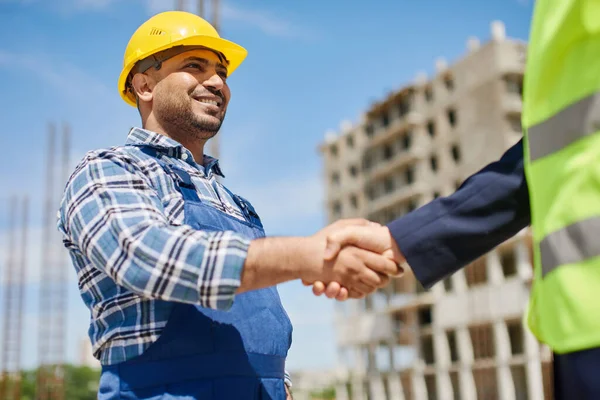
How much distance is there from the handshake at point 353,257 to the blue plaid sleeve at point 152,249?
10.9 inches

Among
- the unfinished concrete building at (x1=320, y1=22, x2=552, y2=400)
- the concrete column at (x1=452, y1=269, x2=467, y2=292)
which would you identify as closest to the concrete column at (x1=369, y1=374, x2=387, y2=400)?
the unfinished concrete building at (x1=320, y1=22, x2=552, y2=400)

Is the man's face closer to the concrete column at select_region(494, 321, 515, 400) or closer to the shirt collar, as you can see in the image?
the shirt collar

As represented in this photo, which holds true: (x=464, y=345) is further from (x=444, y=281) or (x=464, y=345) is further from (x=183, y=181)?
(x=183, y=181)

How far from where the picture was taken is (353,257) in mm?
2342

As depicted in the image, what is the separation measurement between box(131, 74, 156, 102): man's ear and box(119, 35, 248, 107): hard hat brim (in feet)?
0.26

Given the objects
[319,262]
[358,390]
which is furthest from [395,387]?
[319,262]

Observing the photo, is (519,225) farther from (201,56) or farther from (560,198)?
(201,56)

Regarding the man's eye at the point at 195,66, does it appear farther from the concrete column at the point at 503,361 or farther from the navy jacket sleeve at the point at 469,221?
the concrete column at the point at 503,361

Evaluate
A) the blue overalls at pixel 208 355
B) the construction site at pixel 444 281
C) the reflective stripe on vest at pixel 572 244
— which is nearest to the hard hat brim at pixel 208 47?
the blue overalls at pixel 208 355

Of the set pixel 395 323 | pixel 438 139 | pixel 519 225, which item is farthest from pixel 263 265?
pixel 395 323

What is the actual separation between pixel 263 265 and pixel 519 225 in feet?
2.50

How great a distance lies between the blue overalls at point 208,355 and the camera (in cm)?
228

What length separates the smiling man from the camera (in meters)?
A: 2.13

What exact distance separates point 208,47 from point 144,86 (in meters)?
0.33
